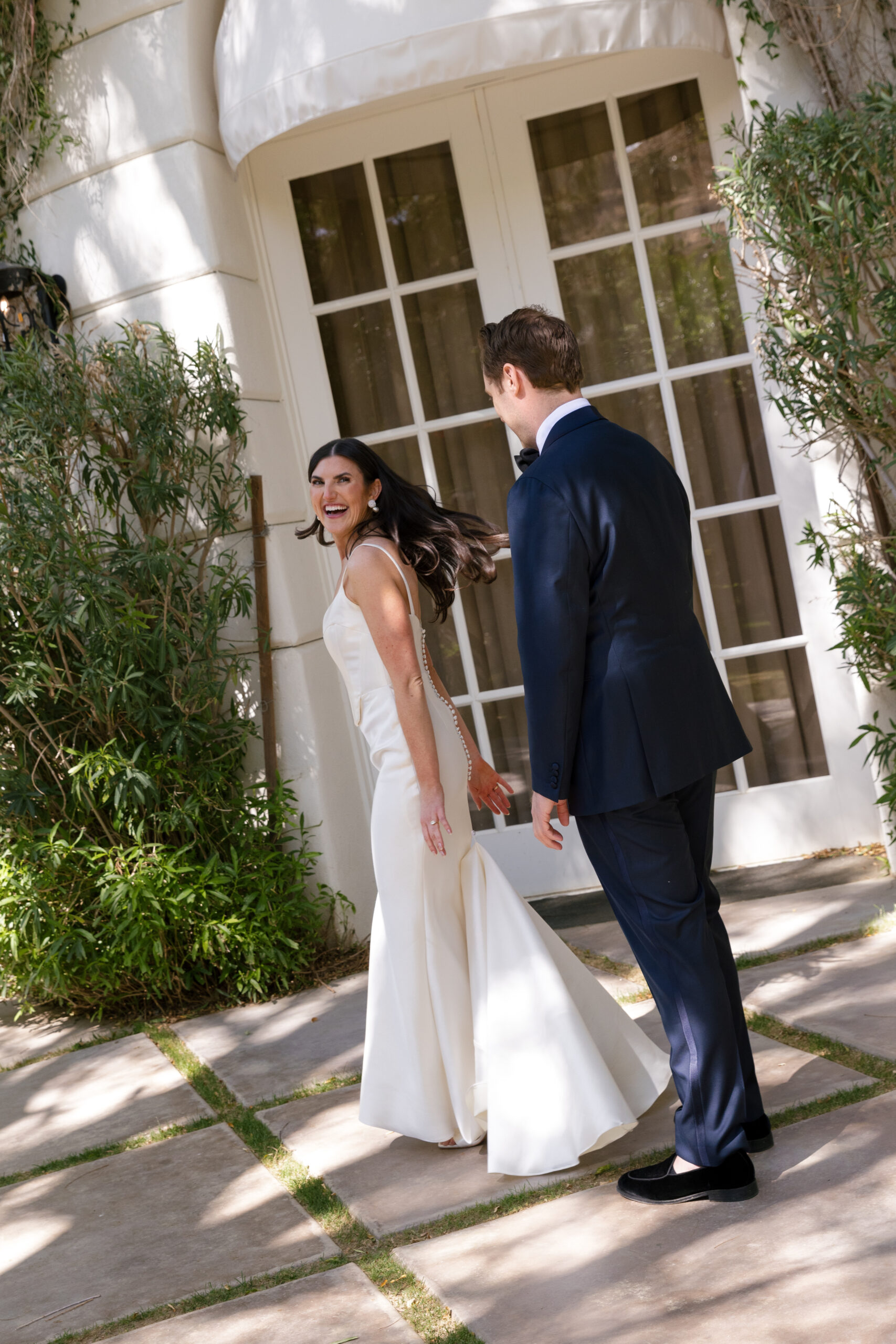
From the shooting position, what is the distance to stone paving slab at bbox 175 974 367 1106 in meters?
3.55

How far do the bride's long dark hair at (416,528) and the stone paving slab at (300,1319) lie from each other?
1.54 meters

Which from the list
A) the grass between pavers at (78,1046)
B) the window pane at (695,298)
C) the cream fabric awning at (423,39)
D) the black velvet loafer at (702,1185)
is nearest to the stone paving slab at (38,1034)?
the grass between pavers at (78,1046)

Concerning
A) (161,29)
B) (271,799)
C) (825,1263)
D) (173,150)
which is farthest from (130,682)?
(825,1263)

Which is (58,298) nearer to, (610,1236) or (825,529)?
(825,529)

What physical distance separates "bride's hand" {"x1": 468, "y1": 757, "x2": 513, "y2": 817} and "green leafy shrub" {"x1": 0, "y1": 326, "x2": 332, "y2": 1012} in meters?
1.28

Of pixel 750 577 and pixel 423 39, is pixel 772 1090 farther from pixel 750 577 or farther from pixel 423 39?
pixel 423 39

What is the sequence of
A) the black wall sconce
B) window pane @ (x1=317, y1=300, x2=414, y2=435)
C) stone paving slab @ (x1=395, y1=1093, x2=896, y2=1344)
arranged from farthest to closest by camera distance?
window pane @ (x1=317, y1=300, x2=414, y2=435) < the black wall sconce < stone paving slab @ (x1=395, y1=1093, x2=896, y2=1344)

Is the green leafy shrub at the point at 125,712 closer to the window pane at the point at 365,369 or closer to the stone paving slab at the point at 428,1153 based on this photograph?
the window pane at the point at 365,369

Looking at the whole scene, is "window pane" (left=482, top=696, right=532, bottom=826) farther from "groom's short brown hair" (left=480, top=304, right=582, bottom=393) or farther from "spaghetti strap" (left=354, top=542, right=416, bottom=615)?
"groom's short brown hair" (left=480, top=304, right=582, bottom=393)

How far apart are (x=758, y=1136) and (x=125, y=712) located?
2567mm

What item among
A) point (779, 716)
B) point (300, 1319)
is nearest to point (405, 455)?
point (779, 716)

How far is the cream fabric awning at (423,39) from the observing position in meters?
3.95

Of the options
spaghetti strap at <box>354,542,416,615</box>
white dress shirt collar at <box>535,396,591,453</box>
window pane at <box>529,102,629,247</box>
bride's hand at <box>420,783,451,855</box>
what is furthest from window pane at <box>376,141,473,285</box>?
bride's hand at <box>420,783,451,855</box>

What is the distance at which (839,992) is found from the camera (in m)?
3.36
